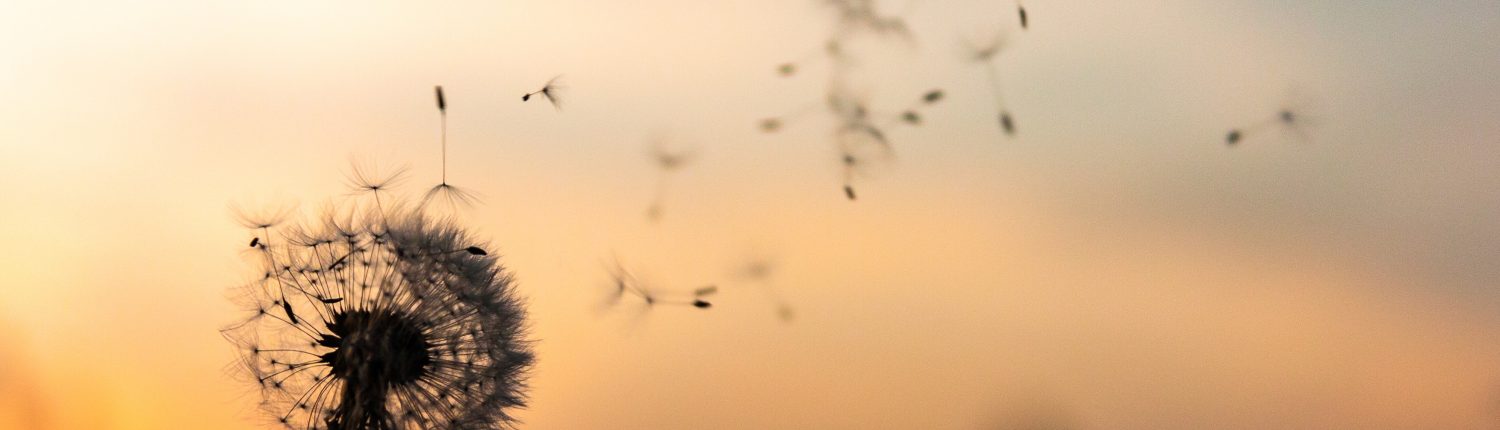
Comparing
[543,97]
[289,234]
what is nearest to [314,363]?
[289,234]

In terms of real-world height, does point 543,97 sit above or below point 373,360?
above

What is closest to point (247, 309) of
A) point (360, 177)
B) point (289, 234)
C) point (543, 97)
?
point (289, 234)

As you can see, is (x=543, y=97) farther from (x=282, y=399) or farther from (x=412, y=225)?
(x=282, y=399)

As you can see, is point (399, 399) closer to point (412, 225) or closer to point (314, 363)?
point (314, 363)

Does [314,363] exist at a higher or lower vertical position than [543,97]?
lower

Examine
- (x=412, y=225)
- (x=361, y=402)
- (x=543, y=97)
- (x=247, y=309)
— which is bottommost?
(x=361, y=402)

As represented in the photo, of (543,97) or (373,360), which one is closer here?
(373,360)
